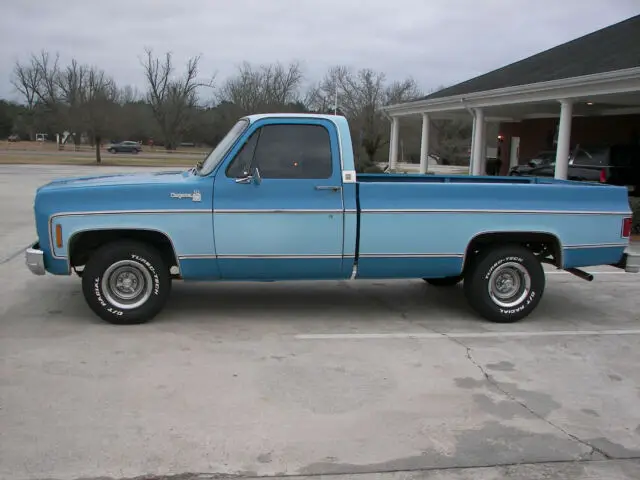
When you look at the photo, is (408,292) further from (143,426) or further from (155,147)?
(155,147)

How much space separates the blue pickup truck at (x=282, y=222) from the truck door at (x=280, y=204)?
10 mm

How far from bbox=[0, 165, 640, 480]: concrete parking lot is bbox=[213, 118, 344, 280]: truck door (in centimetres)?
69

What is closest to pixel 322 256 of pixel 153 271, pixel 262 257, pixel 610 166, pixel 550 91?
pixel 262 257

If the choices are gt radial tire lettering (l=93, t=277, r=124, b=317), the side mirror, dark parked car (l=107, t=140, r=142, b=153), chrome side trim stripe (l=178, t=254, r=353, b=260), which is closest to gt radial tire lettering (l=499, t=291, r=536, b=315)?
chrome side trim stripe (l=178, t=254, r=353, b=260)

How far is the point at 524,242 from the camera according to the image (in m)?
6.92

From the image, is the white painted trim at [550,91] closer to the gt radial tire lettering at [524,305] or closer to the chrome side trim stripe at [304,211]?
the chrome side trim stripe at [304,211]

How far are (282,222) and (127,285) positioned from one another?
1660 millimetres

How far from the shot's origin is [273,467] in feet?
12.3

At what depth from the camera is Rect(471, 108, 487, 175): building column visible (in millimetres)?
20812

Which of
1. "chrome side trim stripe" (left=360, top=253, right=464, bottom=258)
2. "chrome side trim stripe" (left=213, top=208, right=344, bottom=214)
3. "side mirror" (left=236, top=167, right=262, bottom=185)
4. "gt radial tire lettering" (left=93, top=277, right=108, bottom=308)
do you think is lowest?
"gt radial tire lettering" (left=93, top=277, right=108, bottom=308)

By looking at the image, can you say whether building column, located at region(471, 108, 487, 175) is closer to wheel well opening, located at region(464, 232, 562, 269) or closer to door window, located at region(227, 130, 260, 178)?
wheel well opening, located at region(464, 232, 562, 269)

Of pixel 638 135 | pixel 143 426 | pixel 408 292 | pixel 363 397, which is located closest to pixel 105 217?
pixel 143 426

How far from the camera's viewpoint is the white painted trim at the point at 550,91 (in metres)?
13.4

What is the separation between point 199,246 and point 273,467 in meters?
2.88
